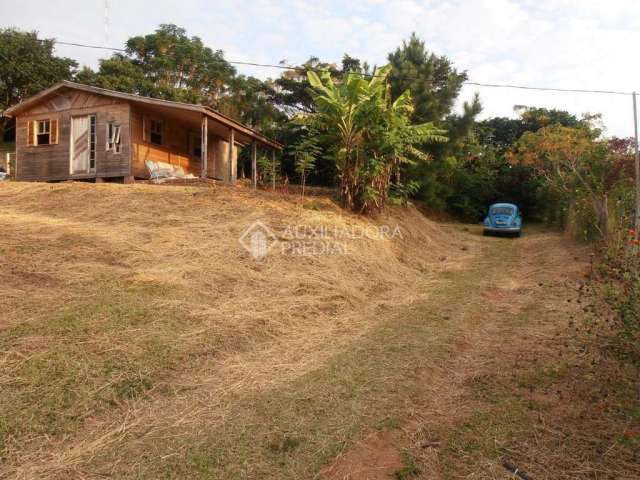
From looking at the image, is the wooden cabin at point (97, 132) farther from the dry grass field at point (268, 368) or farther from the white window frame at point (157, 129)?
the dry grass field at point (268, 368)

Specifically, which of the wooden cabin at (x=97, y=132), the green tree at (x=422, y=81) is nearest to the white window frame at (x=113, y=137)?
the wooden cabin at (x=97, y=132)

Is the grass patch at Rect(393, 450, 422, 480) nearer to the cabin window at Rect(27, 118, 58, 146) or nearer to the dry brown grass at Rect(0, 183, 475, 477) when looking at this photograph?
the dry brown grass at Rect(0, 183, 475, 477)

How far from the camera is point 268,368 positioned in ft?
14.7

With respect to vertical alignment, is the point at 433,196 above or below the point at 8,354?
above

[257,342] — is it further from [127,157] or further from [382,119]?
[127,157]

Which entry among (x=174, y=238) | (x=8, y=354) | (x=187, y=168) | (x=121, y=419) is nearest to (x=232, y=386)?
(x=121, y=419)

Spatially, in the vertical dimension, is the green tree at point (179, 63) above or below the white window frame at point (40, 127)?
above

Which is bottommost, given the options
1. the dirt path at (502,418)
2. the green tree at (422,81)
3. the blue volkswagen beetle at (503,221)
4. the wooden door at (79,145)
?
the dirt path at (502,418)

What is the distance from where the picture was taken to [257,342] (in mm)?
5180

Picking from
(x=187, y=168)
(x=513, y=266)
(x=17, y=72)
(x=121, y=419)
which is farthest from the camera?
(x=17, y=72)

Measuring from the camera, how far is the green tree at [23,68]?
103ft

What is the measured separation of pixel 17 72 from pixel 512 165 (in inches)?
1340

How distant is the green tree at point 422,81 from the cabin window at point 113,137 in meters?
11.4

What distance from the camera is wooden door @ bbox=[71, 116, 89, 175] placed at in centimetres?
1603
